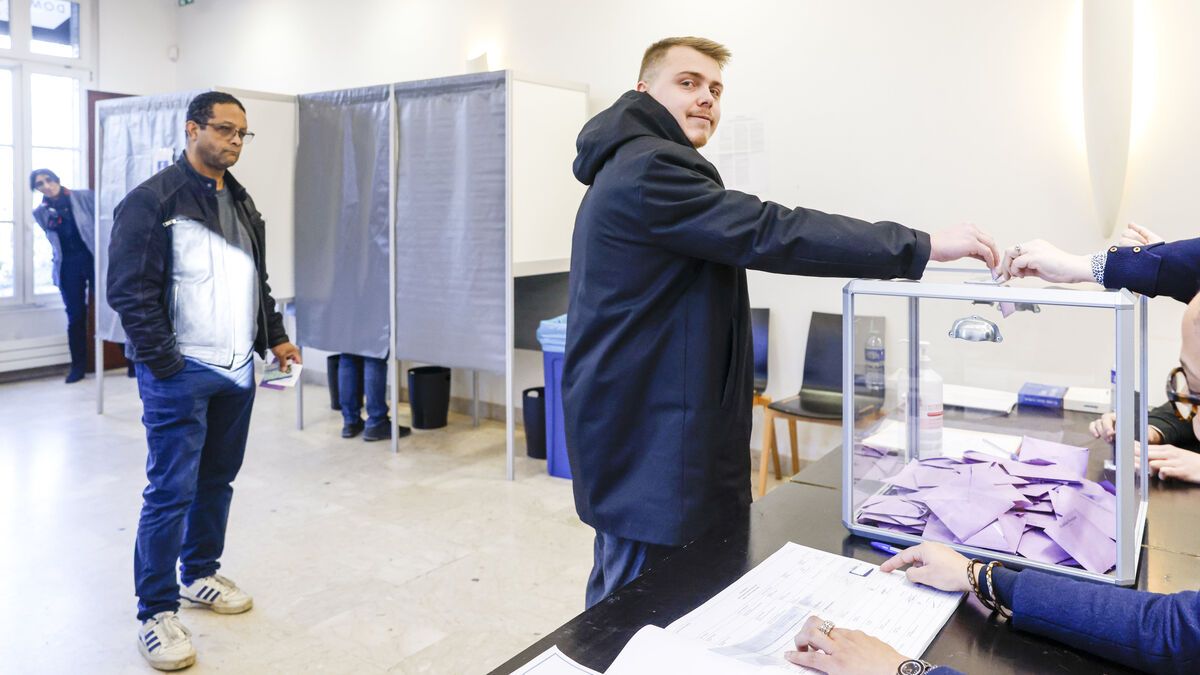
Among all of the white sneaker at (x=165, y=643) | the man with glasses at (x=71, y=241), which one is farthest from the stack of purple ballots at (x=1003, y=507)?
the man with glasses at (x=71, y=241)

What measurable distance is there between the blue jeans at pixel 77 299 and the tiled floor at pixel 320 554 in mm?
1537

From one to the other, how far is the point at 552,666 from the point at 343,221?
4.13 metres

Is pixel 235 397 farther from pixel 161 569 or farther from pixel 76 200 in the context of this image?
pixel 76 200

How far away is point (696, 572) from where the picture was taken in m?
1.29

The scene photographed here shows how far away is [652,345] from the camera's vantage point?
1576mm

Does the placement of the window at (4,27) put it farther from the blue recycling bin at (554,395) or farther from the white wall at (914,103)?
the blue recycling bin at (554,395)

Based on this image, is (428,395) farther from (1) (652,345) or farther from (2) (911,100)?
(1) (652,345)

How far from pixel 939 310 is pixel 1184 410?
0.42 m

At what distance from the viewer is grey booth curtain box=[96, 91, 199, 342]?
4902 mm

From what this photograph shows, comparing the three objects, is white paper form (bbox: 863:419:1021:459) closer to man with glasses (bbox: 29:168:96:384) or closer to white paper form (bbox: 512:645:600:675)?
white paper form (bbox: 512:645:600:675)

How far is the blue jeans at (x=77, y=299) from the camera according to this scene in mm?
6363

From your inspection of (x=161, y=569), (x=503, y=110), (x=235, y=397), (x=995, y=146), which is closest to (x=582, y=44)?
(x=503, y=110)

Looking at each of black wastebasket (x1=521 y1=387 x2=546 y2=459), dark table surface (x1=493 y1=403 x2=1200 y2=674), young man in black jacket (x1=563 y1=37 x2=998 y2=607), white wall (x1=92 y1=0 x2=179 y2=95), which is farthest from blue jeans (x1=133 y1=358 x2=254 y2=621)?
Answer: white wall (x1=92 y1=0 x2=179 y2=95)

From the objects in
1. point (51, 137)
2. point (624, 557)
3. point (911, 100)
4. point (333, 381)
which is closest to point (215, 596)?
point (624, 557)
